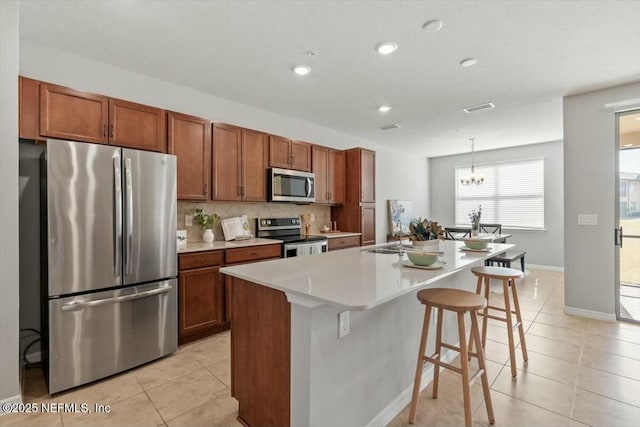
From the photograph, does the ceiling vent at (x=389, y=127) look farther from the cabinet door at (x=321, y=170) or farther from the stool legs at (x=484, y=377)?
the stool legs at (x=484, y=377)

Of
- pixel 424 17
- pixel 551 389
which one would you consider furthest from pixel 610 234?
pixel 424 17

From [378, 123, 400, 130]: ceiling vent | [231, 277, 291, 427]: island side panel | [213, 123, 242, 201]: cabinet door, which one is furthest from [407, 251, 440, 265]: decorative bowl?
[378, 123, 400, 130]: ceiling vent

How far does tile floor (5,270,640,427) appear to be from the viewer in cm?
182

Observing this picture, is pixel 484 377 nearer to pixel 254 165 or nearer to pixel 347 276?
pixel 347 276

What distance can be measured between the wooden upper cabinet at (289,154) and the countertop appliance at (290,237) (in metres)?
0.78

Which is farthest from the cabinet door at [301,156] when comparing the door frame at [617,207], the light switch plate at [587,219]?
the door frame at [617,207]

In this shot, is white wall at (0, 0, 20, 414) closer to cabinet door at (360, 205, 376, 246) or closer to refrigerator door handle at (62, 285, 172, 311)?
refrigerator door handle at (62, 285, 172, 311)

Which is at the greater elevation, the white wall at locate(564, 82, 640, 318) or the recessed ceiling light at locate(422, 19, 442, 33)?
the recessed ceiling light at locate(422, 19, 442, 33)

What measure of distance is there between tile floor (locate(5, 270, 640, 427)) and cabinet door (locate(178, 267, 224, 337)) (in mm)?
195

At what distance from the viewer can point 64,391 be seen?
211 cm

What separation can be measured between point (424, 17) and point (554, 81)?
2091 millimetres

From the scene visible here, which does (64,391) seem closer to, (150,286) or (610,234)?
(150,286)

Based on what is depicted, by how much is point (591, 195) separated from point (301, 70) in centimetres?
362

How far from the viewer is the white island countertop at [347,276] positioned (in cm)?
124
